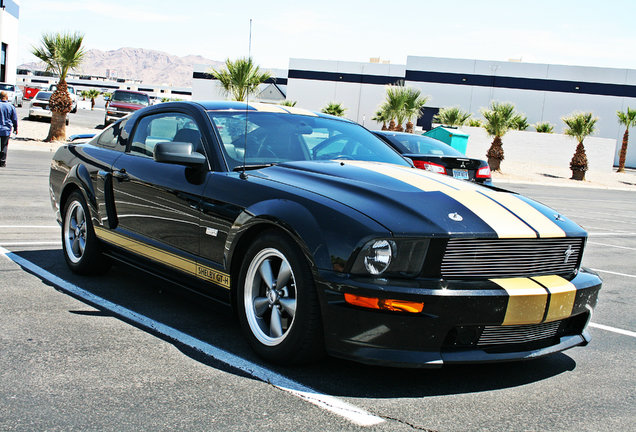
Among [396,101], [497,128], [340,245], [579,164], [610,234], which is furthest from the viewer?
[579,164]

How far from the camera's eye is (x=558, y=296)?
11.6ft

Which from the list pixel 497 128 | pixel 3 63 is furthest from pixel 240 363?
pixel 3 63

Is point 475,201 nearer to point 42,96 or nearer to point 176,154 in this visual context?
point 176,154

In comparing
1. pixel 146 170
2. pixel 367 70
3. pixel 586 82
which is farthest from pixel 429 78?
pixel 146 170

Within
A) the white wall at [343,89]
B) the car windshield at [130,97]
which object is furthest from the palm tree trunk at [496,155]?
the white wall at [343,89]

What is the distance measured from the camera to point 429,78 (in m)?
63.8

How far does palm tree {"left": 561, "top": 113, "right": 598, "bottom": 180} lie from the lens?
114 ft

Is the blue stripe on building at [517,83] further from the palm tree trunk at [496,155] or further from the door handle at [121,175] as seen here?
the door handle at [121,175]

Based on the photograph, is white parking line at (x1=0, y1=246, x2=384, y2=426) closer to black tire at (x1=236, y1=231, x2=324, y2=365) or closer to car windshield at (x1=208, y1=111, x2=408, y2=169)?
black tire at (x1=236, y1=231, x2=324, y2=365)

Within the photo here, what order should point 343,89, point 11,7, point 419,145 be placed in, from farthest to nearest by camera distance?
point 343,89
point 11,7
point 419,145

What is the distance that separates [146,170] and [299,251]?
1840 millimetres

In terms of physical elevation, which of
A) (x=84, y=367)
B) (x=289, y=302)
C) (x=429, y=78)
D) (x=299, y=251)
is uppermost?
(x=429, y=78)

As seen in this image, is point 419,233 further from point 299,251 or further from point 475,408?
point 475,408

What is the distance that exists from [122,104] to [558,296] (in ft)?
93.4
